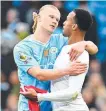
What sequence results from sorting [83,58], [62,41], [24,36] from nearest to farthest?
[83,58] → [62,41] → [24,36]

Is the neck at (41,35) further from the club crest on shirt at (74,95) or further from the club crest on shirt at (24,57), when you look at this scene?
the club crest on shirt at (74,95)

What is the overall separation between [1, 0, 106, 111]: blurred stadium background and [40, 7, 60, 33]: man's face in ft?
15.1

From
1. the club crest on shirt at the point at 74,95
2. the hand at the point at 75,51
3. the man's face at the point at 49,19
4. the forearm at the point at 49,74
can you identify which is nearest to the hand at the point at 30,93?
the forearm at the point at 49,74

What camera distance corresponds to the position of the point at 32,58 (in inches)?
258

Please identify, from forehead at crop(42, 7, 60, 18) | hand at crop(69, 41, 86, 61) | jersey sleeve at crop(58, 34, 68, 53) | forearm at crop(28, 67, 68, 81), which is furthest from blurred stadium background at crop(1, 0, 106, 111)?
forearm at crop(28, 67, 68, 81)

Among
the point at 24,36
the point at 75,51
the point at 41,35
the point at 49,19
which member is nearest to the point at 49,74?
the point at 75,51

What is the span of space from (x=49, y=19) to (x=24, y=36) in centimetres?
544

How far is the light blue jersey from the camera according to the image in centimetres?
654

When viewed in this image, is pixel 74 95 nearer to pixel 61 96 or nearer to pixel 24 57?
pixel 61 96

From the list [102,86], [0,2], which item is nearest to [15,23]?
[0,2]

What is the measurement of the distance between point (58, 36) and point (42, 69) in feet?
1.64

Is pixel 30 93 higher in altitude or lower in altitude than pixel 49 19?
lower

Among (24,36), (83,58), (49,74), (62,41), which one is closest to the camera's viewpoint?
(49,74)

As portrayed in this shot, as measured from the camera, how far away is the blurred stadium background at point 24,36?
1161 centimetres
